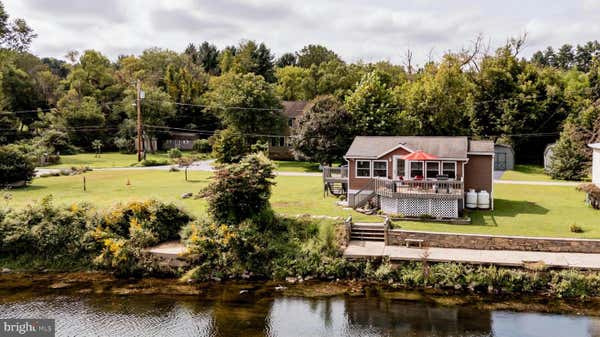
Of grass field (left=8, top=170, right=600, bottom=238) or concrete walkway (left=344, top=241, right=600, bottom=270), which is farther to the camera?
grass field (left=8, top=170, right=600, bottom=238)

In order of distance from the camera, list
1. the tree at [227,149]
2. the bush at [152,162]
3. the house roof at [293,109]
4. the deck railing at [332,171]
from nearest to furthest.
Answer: the deck railing at [332,171] → the tree at [227,149] → the bush at [152,162] → the house roof at [293,109]

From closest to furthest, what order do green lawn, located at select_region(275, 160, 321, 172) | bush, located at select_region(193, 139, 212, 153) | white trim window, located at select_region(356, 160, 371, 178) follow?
white trim window, located at select_region(356, 160, 371, 178)
green lawn, located at select_region(275, 160, 321, 172)
bush, located at select_region(193, 139, 212, 153)

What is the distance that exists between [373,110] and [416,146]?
1580cm

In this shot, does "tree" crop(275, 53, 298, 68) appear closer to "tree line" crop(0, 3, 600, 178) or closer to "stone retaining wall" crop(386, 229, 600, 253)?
"tree line" crop(0, 3, 600, 178)

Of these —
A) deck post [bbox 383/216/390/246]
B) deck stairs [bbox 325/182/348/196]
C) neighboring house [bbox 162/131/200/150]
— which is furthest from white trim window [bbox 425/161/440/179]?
neighboring house [bbox 162/131/200/150]

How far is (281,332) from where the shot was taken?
47.8ft

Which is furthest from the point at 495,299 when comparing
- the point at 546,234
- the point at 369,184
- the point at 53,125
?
the point at 53,125

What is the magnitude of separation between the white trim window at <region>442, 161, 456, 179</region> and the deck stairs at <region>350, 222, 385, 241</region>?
5.73m

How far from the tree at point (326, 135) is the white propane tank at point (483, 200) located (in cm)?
1467

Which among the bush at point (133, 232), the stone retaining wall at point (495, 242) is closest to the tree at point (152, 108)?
the bush at point (133, 232)

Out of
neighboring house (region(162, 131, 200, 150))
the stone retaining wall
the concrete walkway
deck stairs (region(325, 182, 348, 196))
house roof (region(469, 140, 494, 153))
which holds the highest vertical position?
neighboring house (region(162, 131, 200, 150))

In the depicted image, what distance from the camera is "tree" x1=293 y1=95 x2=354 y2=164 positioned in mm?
38188

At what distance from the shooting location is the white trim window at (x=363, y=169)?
2619 cm

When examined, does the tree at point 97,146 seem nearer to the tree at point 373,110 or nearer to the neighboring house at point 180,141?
the neighboring house at point 180,141
